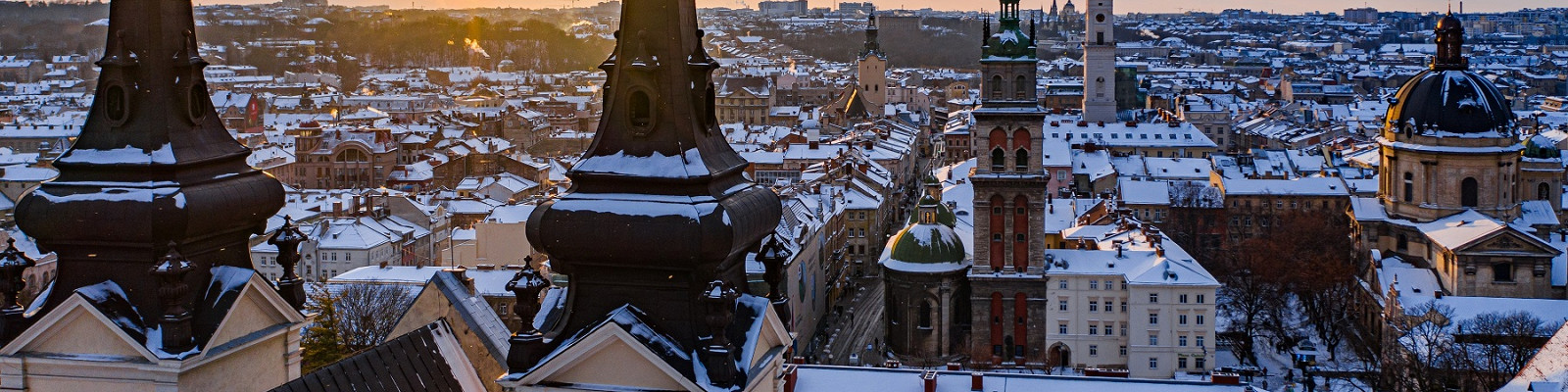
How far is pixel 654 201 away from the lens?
1239cm

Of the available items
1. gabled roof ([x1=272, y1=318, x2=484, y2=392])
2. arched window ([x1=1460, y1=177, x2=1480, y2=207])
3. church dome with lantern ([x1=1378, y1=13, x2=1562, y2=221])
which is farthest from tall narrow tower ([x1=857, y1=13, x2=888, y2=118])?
gabled roof ([x1=272, y1=318, x2=484, y2=392])

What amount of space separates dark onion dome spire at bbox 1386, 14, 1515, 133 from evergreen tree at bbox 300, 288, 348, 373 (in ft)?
151

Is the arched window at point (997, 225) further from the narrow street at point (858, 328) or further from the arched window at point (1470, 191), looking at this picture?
the arched window at point (1470, 191)

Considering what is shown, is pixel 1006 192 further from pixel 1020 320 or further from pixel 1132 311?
pixel 1132 311

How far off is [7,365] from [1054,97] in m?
153

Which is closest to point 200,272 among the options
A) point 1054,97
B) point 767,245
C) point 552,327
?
point 552,327

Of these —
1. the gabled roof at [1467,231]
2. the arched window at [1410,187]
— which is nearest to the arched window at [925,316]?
the gabled roof at [1467,231]

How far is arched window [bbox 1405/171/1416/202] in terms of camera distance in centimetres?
6464

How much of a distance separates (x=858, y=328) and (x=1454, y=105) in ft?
84.9

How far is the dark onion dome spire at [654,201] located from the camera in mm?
12266

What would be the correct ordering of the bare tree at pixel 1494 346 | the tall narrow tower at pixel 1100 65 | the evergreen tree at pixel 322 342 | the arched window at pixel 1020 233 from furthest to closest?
the tall narrow tower at pixel 1100 65
the arched window at pixel 1020 233
the bare tree at pixel 1494 346
the evergreen tree at pixel 322 342

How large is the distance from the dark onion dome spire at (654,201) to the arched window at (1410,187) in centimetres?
5766

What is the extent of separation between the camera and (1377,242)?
6588cm

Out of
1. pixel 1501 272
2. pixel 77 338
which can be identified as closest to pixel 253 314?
pixel 77 338
